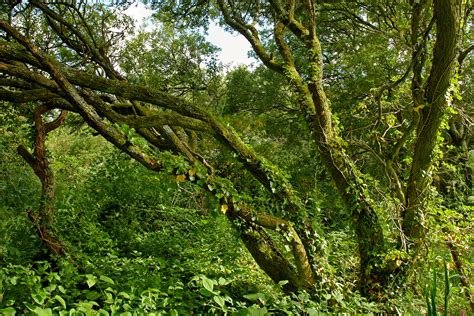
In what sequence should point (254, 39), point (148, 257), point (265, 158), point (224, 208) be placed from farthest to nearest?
1. point (254, 39)
2. point (148, 257)
3. point (265, 158)
4. point (224, 208)

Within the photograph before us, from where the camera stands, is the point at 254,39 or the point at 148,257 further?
the point at 254,39

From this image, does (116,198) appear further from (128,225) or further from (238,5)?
(238,5)

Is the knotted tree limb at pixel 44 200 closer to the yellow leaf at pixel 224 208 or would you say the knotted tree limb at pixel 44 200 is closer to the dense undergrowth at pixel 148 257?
the dense undergrowth at pixel 148 257

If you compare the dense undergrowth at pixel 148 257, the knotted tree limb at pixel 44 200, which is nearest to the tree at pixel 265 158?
the dense undergrowth at pixel 148 257

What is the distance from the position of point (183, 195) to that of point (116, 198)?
5.85 ft

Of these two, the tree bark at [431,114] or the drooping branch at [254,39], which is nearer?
the tree bark at [431,114]

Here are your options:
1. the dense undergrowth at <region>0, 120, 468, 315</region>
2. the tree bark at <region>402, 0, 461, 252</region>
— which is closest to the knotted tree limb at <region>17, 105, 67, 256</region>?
the dense undergrowth at <region>0, 120, 468, 315</region>

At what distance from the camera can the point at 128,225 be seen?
5719 millimetres

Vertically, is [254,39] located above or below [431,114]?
above

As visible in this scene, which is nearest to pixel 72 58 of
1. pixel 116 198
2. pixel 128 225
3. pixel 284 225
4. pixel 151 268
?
pixel 116 198

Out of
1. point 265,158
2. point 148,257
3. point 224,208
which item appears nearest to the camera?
point 224,208

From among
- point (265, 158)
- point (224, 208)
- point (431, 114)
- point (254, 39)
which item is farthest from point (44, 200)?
point (431, 114)

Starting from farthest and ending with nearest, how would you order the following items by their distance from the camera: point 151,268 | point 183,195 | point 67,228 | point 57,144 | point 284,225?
point 57,144 < point 183,195 < point 67,228 < point 151,268 < point 284,225

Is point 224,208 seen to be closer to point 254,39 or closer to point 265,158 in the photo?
point 265,158
